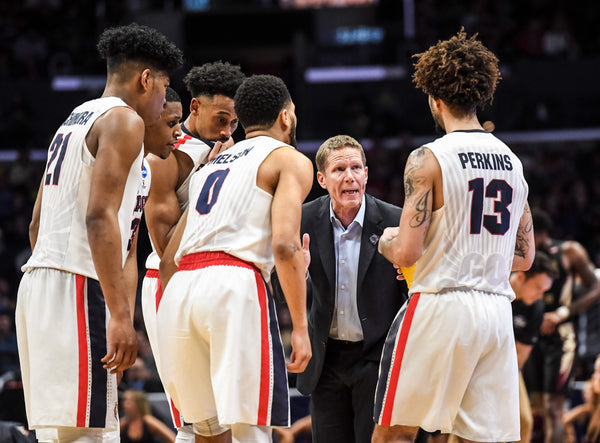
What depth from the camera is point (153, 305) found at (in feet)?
15.9

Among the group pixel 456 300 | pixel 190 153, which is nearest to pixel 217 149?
pixel 190 153

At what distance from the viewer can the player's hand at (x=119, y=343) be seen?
3.38 metres

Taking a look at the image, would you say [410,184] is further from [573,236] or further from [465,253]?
[573,236]

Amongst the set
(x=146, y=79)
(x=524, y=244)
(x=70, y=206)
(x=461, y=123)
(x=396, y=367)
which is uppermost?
(x=146, y=79)

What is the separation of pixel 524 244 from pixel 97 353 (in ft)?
7.29

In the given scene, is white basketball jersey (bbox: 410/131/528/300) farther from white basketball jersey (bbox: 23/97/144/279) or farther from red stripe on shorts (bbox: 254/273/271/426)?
white basketball jersey (bbox: 23/97/144/279)

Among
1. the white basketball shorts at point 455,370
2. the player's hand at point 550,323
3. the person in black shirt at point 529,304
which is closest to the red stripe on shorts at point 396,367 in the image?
the white basketball shorts at point 455,370

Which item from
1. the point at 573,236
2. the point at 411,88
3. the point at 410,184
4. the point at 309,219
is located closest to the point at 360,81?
the point at 411,88

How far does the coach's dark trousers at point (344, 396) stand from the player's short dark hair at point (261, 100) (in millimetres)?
1529

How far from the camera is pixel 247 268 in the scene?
376 cm

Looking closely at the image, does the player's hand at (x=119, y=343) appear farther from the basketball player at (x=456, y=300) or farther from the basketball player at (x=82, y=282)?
the basketball player at (x=456, y=300)

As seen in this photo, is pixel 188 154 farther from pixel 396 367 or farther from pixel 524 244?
pixel 524 244

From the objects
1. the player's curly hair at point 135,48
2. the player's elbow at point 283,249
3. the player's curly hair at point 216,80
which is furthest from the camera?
the player's curly hair at point 216,80

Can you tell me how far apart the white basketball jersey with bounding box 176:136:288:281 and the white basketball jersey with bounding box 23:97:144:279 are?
0.40 meters
